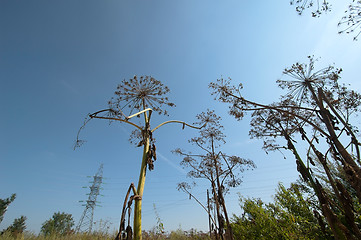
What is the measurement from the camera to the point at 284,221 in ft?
21.7

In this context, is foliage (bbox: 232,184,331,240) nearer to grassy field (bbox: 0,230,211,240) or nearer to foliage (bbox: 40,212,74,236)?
grassy field (bbox: 0,230,211,240)

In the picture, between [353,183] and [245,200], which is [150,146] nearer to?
[353,183]

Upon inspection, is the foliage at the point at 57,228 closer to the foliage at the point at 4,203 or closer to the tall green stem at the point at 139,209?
the tall green stem at the point at 139,209

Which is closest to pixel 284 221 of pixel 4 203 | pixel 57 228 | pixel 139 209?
pixel 139 209

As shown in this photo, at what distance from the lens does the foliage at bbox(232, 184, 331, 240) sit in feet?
20.4

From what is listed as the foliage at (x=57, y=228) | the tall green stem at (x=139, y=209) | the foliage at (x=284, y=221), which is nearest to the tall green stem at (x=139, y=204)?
the tall green stem at (x=139, y=209)

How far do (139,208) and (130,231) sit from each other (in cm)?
25

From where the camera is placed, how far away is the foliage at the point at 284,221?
621 cm

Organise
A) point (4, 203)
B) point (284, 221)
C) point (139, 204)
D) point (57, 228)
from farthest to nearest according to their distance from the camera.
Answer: point (4, 203) → point (57, 228) → point (284, 221) → point (139, 204)

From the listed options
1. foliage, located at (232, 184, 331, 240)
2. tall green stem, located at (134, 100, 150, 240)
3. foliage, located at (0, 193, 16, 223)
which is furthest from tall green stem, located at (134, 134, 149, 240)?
foliage, located at (0, 193, 16, 223)

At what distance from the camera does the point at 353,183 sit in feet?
6.55

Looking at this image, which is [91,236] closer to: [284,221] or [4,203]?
[284,221]

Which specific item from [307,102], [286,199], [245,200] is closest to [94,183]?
[245,200]

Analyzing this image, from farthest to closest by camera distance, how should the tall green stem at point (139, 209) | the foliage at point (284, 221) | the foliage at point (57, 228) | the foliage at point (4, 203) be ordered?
the foliage at point (4, 203) < the foliage at point (57, 228) < the foliage at point (284, 221) < the tall green stem at point (139, 209)
